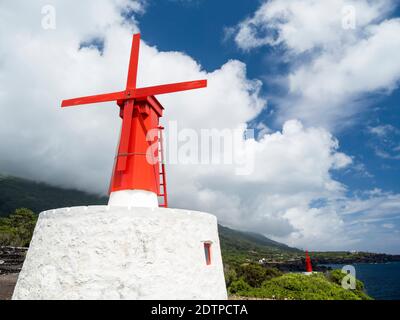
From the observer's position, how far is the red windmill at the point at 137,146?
32.2 feet

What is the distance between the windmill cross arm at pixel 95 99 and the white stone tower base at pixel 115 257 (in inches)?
167

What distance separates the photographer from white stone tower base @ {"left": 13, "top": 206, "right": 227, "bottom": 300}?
764cm

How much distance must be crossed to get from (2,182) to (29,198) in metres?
18.8

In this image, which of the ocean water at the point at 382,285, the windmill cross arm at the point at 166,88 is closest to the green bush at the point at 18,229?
the windmill cross arm at the point at 166,88

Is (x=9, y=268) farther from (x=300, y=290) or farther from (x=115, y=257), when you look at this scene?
(x=300, y=290)

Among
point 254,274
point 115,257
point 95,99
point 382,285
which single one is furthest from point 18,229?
point 382,285

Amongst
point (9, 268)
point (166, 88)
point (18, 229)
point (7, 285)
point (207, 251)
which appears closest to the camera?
point (207, 251)

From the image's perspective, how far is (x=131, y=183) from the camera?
32.1 ft

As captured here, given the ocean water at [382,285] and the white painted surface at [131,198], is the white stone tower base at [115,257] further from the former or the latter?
the ocean water at [382,285]

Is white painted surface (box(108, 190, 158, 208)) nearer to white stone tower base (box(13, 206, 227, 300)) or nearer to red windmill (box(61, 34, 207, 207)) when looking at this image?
red windmill (box(61, 34, 207, 207))

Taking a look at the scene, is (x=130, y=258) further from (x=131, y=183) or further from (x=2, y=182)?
(x=2, y=182)

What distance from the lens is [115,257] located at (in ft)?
25.3

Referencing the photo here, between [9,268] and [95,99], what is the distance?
52.8 feet

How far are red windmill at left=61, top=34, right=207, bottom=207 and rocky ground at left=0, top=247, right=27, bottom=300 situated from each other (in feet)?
29.1
